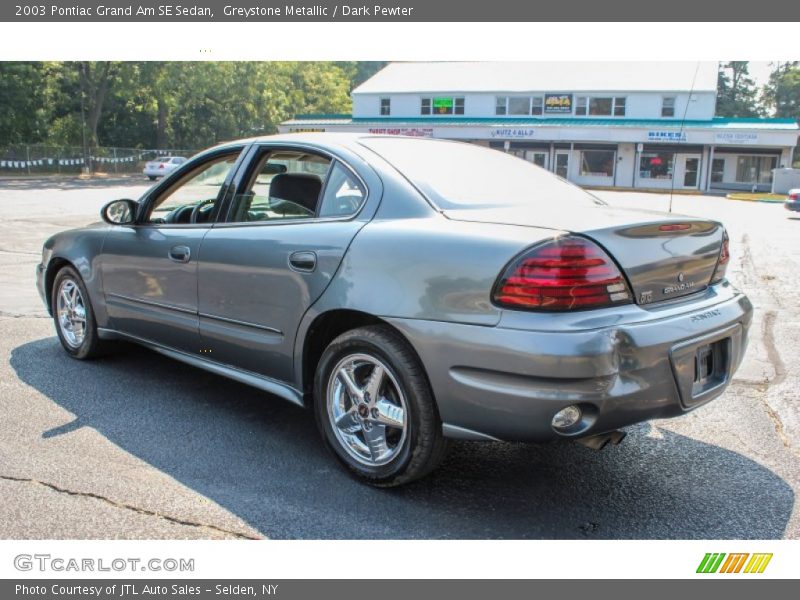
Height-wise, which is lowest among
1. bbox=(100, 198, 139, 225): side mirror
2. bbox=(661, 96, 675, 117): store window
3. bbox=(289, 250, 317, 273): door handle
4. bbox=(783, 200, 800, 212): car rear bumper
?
bbox=(783, 200, 800, 212): car rear bumper

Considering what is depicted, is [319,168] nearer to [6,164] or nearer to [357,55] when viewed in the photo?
[357,55]

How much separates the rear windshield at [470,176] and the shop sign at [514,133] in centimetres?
4132

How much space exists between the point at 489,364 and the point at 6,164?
47.0 metres

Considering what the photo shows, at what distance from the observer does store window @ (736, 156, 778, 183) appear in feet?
145

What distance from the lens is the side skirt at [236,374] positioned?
3723mm

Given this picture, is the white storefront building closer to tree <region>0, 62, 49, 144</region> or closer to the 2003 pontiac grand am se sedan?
tree <region>0, 62, 49, 144</region>

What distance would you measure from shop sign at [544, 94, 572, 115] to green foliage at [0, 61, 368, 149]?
68.1 feet

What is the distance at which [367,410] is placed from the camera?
11.1 ft

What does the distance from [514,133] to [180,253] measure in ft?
139

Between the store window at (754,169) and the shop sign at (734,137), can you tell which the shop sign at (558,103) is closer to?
the shop sign at (734,137)

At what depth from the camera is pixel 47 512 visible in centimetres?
311

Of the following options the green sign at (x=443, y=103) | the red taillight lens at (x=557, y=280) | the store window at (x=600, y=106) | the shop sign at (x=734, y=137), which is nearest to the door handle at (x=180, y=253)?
the red taillight lens at (x=557, y=280)

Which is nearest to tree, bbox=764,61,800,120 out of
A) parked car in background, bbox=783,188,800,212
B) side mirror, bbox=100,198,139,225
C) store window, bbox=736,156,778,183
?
store window, bbox=736,156,778,183

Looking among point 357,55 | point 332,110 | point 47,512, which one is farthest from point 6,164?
point 47,512
